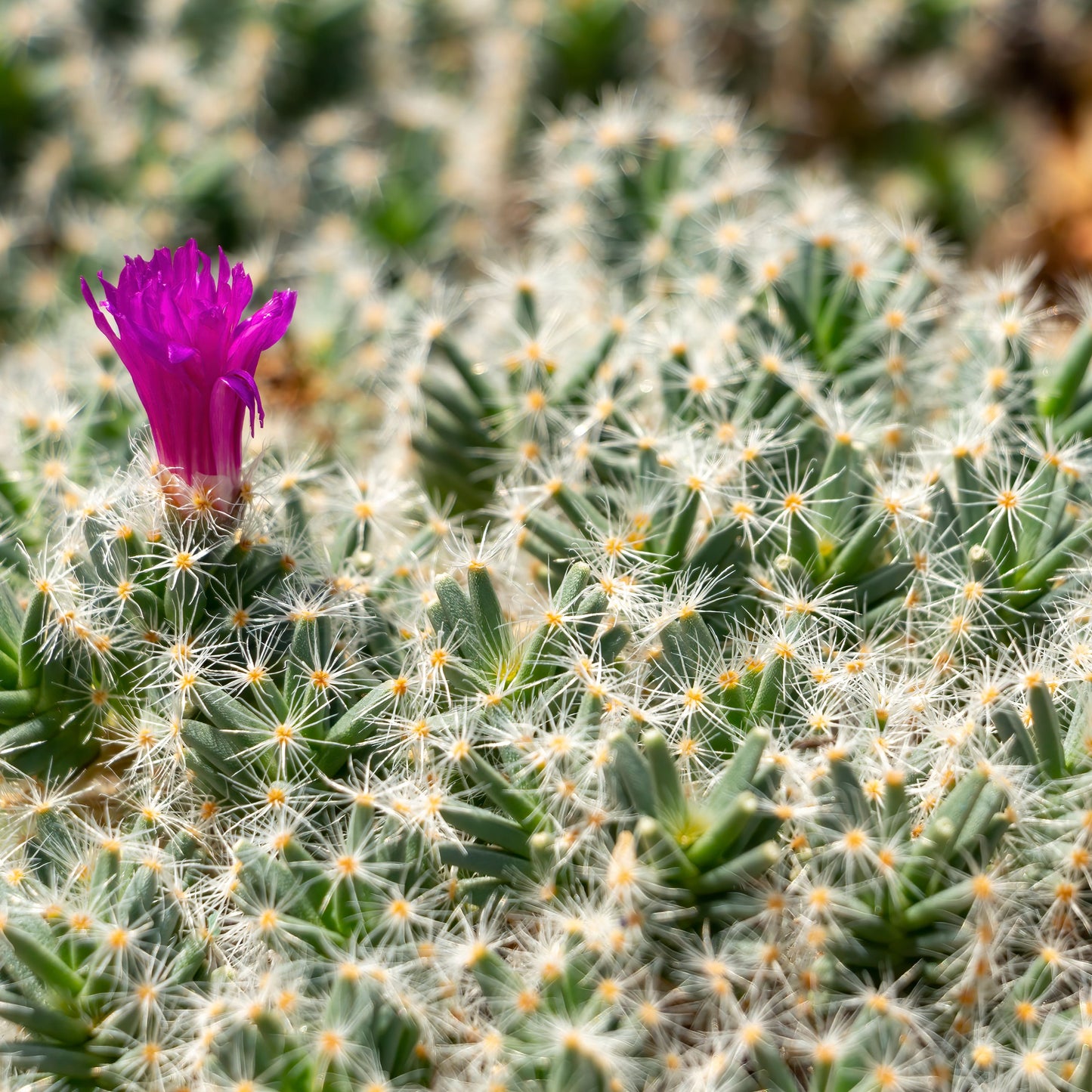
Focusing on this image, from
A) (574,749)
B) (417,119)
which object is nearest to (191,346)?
(574,749)

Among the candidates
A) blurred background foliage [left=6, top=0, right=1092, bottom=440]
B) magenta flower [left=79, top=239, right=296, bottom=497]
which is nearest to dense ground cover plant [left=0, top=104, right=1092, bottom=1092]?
magenta flower [left=79, top=239, right=296, bottom=497]

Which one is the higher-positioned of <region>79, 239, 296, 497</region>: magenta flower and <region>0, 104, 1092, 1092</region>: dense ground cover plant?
<region>79, 239, 296, 497</region>: magenta flower

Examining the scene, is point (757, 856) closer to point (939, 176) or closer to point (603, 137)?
point (603, 137)

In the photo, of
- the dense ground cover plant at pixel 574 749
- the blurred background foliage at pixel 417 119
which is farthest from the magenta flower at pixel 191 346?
the blurred background foliage at pixel 417 119

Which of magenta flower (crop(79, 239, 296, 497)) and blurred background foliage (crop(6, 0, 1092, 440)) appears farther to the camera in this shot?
blurred background foliage (crop(6, 0, 1092, 440))

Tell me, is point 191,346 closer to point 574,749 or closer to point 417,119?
point 574,749

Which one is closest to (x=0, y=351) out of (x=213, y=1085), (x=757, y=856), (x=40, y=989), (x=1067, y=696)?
(x=40, y=989)

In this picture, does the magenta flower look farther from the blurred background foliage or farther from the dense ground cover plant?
the blurred background foliage
